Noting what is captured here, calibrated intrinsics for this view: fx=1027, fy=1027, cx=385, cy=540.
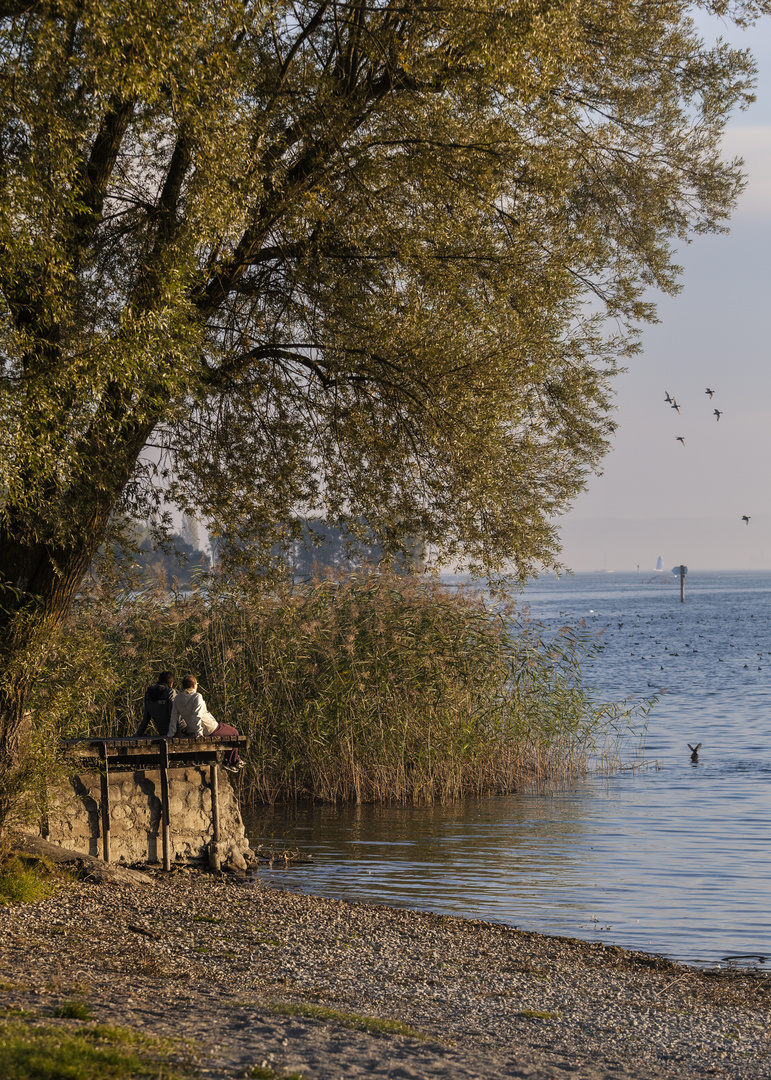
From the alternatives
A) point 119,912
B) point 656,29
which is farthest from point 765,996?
point 656,29

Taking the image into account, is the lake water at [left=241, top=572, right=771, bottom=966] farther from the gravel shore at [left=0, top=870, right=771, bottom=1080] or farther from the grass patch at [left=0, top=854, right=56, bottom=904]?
the grass patch at [left=0, top=854, right=56, bottom=904]

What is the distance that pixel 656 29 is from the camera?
523 inches

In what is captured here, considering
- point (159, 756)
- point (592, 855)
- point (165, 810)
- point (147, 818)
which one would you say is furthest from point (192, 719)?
point (592, 855)

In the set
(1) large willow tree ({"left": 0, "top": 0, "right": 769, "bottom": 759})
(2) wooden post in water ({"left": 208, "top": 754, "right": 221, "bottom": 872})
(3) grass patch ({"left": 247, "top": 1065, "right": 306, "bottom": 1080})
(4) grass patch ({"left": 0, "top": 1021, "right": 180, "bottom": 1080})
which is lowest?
(2) wooden post in water ({"left": 208, "top": 754, "right": 221, "bottom": 872})

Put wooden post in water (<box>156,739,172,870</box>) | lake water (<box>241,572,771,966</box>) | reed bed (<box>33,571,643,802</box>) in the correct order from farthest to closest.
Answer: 1. reed bed (<box>33,571,643,802</box>)
2. wooden post in water (<box>156,739,172,870</box>)
3. lake water (<box>241,572,771,966</box>)

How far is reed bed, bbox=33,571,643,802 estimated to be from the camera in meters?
18.0

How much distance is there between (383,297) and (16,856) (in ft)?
24.7

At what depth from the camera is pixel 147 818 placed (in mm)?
13633

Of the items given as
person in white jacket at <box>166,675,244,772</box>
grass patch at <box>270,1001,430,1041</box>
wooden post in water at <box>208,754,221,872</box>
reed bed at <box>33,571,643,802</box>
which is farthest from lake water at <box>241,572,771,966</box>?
grass patch at <box>270,1001,430,1041</box>

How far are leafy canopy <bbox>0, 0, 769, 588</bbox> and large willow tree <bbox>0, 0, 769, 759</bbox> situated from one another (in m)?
0.04

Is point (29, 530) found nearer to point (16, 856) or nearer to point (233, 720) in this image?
point (16, 856)

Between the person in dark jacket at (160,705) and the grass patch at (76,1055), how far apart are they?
27.7ft

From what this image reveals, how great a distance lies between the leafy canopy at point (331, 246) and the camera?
29.5 feet

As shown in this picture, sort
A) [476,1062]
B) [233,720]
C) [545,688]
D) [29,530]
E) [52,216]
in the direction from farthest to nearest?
1. [545,688]
2. [233,720]
3. [29,530]
4. [52,216]
5. [476,1062]
